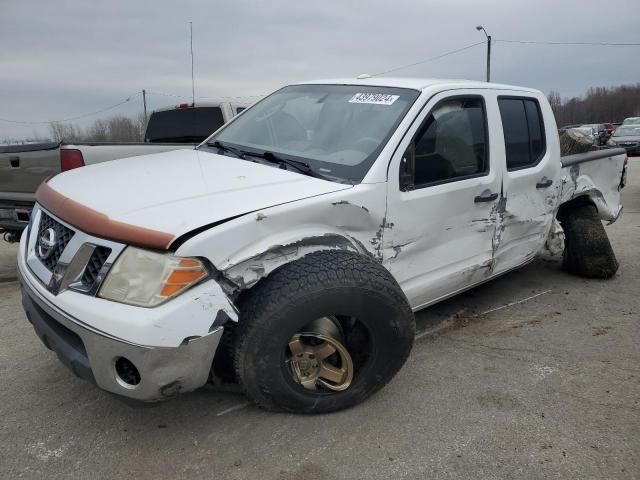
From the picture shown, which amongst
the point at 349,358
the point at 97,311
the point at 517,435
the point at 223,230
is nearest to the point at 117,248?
the point at 97,311

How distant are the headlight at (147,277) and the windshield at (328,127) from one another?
101 cm

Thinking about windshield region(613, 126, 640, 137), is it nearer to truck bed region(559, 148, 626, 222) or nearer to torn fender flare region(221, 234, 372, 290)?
truck bed region(559, 148, 626, 222)

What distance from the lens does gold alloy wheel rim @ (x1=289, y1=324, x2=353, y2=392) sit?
2.53 meters

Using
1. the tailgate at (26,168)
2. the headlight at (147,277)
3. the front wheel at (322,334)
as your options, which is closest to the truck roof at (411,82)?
the front wheel at (322,334)

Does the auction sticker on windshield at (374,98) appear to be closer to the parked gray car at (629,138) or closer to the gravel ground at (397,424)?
the gravel ground at (397,424)

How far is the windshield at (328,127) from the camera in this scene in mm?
2943

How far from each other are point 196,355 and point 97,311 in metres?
0.43

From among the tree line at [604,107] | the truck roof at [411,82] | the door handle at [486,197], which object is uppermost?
the truck roof at [411,82]

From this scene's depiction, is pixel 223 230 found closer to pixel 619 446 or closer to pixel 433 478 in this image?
pixel 433 478

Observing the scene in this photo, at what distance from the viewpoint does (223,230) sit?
2205mm

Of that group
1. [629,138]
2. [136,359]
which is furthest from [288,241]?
[629,138]

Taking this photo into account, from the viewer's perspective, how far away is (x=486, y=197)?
3510 millimetres

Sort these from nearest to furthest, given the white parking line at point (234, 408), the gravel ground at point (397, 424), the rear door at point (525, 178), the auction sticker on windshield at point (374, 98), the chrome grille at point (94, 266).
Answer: the chrome grille at point (94, 266) → the gravel ground at point (397, 424) → the white parking line at point (234, 408) → the auction sticker on windshield at point (374, 98) → the rear door at point (525, 178)

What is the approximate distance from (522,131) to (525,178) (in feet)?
1.29
